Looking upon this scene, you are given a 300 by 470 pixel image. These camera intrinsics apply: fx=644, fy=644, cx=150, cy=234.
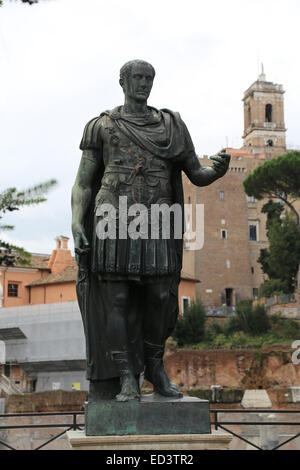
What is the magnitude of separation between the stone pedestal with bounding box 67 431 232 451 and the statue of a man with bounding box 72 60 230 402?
298mm

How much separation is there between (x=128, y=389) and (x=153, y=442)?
1.31 feet

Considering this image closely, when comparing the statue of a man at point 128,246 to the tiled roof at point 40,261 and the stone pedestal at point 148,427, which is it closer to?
the stone pedestal at point 148,427

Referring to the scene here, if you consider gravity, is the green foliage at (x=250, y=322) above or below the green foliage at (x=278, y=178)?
below

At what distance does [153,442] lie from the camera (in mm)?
3969

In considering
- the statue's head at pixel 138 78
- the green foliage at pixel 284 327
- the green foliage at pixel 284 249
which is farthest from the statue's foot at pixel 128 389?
the green foliage at pixel 284 249

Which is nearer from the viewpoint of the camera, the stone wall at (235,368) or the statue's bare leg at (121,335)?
the statue's bare leg at (121,335)

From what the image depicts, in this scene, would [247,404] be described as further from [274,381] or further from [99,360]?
[99,360]

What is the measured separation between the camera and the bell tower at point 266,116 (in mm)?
75500

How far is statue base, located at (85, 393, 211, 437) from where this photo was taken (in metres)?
4.07

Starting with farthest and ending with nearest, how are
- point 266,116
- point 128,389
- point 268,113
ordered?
point 268,113, point 266,116, point 128,389

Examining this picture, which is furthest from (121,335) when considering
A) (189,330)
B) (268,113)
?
(268,113)

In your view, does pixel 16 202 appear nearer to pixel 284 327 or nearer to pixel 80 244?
pixel 80 244
